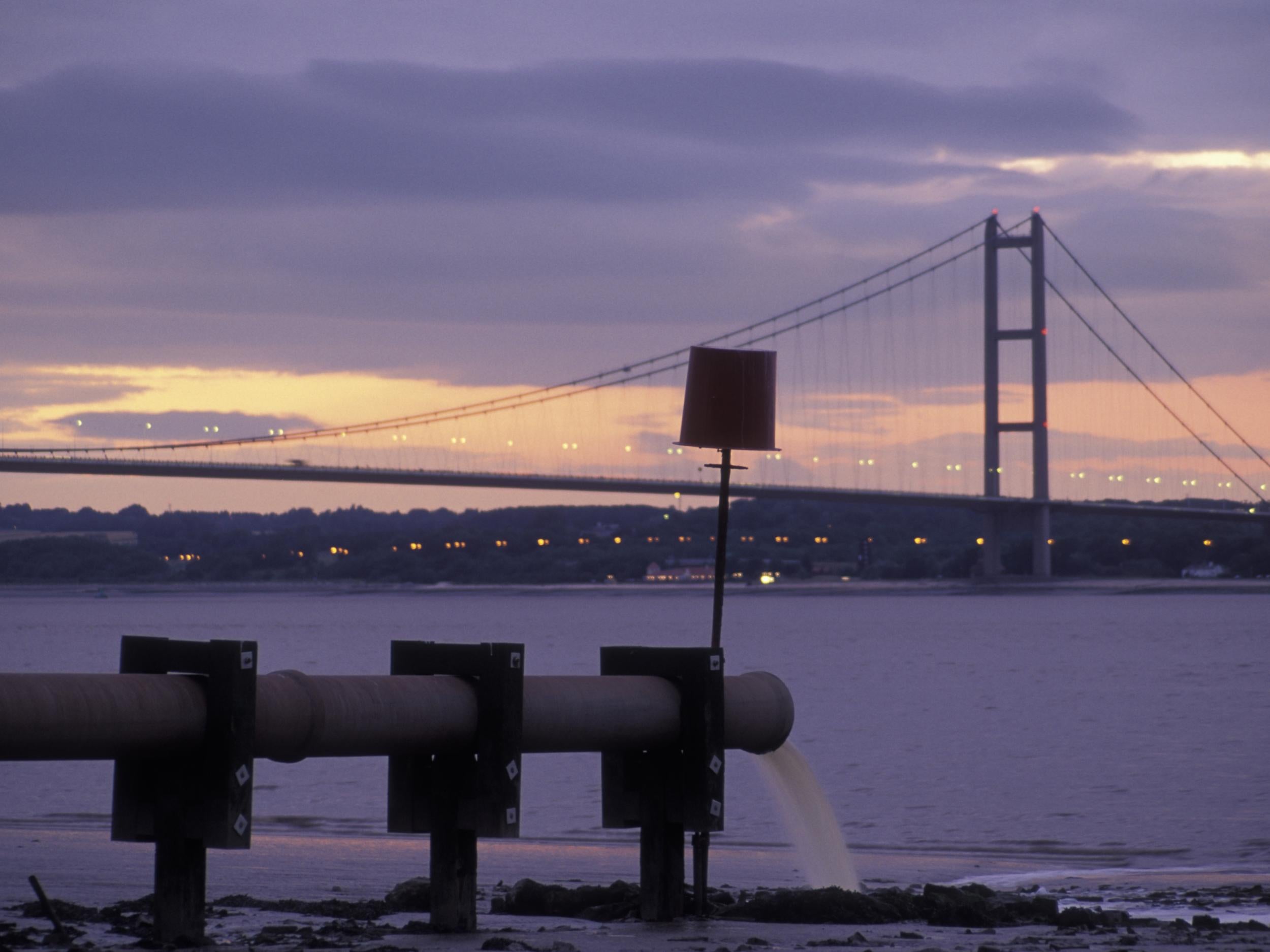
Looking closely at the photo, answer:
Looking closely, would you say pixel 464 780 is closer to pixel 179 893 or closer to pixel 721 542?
pixel 179 893

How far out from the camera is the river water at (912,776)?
35.8 ft

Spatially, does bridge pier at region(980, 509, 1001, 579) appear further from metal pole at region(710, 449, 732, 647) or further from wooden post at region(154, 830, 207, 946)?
wooden post at region(154, 830, 207, 946)

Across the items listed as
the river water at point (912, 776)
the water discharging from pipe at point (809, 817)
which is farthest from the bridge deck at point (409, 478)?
the water discharging from pipe at point (809, 817)

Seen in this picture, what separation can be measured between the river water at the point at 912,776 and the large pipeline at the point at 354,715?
8.74 feet

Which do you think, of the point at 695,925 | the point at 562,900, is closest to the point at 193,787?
the point at 695,925

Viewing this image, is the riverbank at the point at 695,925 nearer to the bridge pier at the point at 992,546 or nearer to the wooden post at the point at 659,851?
the wooden post at the point at 659,851

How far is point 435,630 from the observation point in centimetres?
6181

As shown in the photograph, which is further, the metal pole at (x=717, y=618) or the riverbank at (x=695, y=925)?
the metal pole at (x=717, y=618)

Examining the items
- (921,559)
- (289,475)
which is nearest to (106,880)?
(289,475)

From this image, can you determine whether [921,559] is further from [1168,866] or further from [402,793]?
[402,793]

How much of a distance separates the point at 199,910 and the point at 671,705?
5.44 feet

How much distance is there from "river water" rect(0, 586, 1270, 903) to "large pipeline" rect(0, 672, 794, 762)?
8.74 feet

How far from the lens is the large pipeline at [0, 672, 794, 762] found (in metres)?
4.55

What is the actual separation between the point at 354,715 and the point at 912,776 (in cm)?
1416
